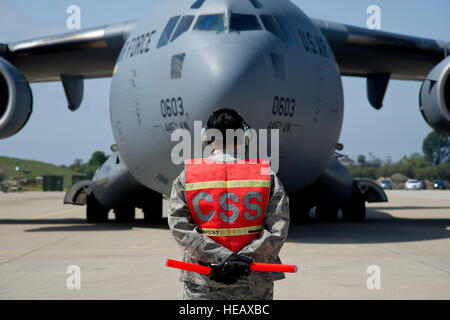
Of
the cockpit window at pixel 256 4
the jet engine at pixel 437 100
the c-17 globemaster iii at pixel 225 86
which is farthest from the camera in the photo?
the jet engine at pixel 437 100

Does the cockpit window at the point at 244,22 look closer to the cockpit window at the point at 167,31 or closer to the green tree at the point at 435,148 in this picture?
the cockpit window at the point at 167,31

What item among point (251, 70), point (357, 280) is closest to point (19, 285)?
point (357, 280)

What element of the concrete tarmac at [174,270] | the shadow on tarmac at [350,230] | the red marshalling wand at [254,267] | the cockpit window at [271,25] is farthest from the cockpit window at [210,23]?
the red marshalling wand at [254,267]

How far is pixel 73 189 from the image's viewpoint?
13938 mm

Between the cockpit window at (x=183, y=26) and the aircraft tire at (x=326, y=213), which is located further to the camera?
the aircraft tire at (x=326, y=213)

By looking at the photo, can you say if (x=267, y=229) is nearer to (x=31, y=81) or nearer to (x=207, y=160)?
(x=207, y=160)

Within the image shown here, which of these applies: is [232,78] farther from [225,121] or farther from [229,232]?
[229,232]

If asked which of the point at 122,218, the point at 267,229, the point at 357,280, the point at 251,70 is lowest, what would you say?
the point at 122,218

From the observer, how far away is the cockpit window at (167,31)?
8.91 meters

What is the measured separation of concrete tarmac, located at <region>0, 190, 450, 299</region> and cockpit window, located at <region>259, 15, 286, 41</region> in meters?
3.20

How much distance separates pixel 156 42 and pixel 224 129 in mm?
6545

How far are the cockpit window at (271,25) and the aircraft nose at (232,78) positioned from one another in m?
0.79

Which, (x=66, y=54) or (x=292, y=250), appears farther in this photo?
(x=66, y=54)

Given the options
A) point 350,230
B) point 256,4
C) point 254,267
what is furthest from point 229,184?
point 350,230
